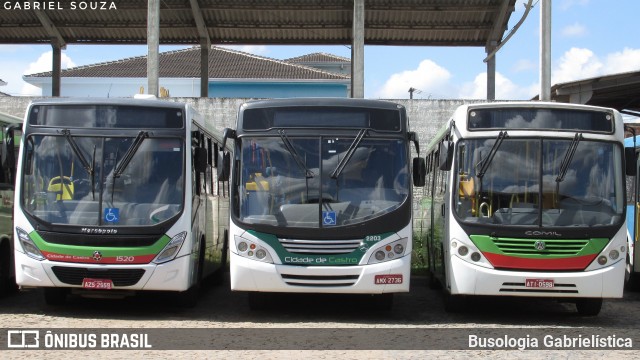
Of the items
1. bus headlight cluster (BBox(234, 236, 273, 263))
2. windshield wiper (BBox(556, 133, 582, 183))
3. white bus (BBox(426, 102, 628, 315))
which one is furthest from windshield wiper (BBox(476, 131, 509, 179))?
bus headlight cluster (BBox(234, 236, 273, 263))

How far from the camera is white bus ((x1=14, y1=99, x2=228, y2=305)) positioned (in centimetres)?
1138

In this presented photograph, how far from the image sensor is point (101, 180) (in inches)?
457

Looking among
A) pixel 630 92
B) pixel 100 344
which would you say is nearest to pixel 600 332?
pixel 100 344

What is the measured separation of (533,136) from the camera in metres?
11.8

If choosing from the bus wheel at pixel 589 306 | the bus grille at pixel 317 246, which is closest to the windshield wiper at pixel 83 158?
the bus grille at pixel 317 246

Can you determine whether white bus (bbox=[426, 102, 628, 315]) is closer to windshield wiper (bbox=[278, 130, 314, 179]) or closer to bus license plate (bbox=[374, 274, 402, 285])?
bus license plate (bbox=[374, 274, 402, 285])

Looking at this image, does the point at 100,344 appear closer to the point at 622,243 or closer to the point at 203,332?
the point at 203,332

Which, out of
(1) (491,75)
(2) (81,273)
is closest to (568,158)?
(2) (81,273)

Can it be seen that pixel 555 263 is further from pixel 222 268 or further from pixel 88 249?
pixel 222 268

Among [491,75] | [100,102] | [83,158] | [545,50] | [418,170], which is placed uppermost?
[545,50]

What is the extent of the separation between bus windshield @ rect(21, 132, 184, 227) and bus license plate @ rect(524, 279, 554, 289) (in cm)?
474

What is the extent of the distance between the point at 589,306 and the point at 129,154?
675 cm

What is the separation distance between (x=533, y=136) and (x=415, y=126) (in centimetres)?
916

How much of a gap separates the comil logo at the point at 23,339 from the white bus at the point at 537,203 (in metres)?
5.40
